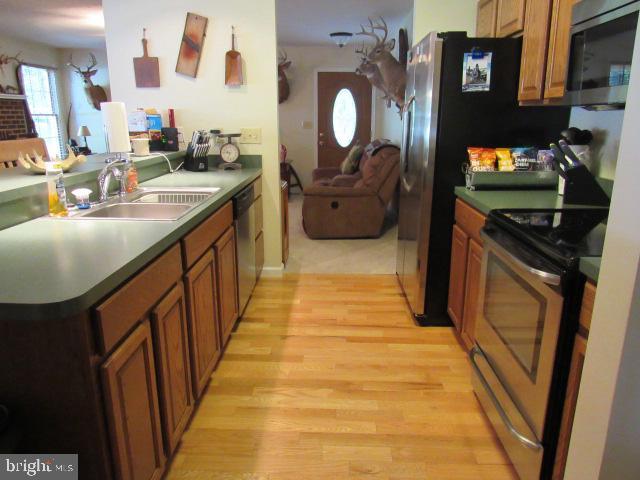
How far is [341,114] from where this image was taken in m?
7.46

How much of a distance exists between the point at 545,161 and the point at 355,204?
7.94 feet

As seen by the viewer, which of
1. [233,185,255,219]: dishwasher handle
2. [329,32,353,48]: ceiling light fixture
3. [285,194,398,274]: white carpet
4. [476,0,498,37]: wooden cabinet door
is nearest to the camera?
[233,185,255,219]: dishwasher handle

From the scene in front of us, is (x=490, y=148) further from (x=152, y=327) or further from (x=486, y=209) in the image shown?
(x=152, y=327)

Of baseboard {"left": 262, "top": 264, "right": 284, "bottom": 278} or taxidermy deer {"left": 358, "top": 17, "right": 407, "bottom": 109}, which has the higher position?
taxidermy deer {"left": 358, "top": 17, "right": 407, "bottom": 109}


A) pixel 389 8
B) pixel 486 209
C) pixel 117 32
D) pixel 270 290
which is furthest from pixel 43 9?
pixel 486 209

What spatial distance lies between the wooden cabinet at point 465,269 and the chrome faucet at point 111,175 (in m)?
1.75

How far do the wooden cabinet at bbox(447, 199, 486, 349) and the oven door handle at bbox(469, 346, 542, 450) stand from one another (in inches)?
10.3

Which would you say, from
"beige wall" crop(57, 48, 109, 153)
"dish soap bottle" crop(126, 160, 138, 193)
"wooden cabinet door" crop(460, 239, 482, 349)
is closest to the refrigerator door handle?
"wooden cabinet door" crop(460, 239, 482, 349)

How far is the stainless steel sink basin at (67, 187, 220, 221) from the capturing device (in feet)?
6.47

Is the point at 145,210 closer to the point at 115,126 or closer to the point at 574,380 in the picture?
the point at 115,126

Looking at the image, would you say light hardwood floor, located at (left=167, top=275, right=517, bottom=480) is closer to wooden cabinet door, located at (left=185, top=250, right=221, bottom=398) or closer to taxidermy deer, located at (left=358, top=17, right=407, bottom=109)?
wooden cabinet door, located at (left=185, top=250, right=221, bottom=398)

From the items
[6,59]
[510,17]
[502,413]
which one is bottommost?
[502,413]

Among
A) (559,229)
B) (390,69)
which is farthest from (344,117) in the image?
(559,229)

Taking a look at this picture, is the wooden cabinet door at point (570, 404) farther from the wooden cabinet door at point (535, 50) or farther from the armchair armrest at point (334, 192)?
the armchair armrest at point (334, 192)
